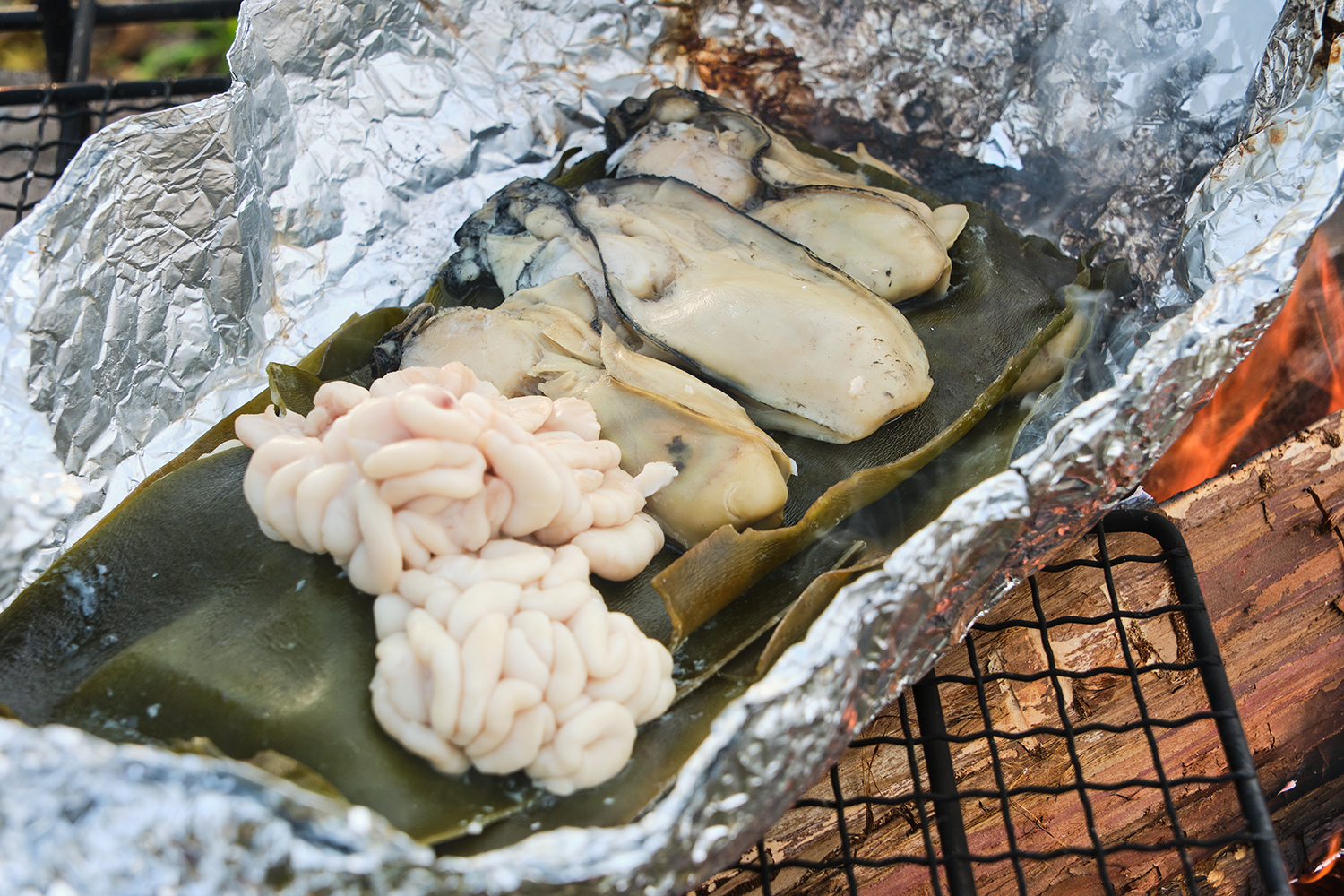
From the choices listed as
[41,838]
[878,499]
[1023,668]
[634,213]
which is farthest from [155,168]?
[1023,668]

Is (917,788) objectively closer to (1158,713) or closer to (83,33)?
(1158,713)

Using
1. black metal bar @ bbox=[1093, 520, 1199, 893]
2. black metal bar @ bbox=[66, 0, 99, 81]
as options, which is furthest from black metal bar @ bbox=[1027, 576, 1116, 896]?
black metal bar @ bbox=[66, 0, 99, 81]

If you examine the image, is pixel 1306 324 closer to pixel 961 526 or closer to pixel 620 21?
pixel 961 526

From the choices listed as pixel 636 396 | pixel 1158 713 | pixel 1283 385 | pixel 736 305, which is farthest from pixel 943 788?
pixel 1283 385

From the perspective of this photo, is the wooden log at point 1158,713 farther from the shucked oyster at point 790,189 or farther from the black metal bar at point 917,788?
the shucked oyster at point 790,189

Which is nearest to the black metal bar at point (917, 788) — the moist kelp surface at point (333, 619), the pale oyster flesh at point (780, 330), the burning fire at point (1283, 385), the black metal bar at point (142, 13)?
the moist kelp surface at point (333, 619)

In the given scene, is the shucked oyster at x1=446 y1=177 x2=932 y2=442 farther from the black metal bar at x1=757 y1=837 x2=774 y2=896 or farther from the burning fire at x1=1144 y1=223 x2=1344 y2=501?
the burning fire at x1=1144 y1=223 x2=1344 y2=501
